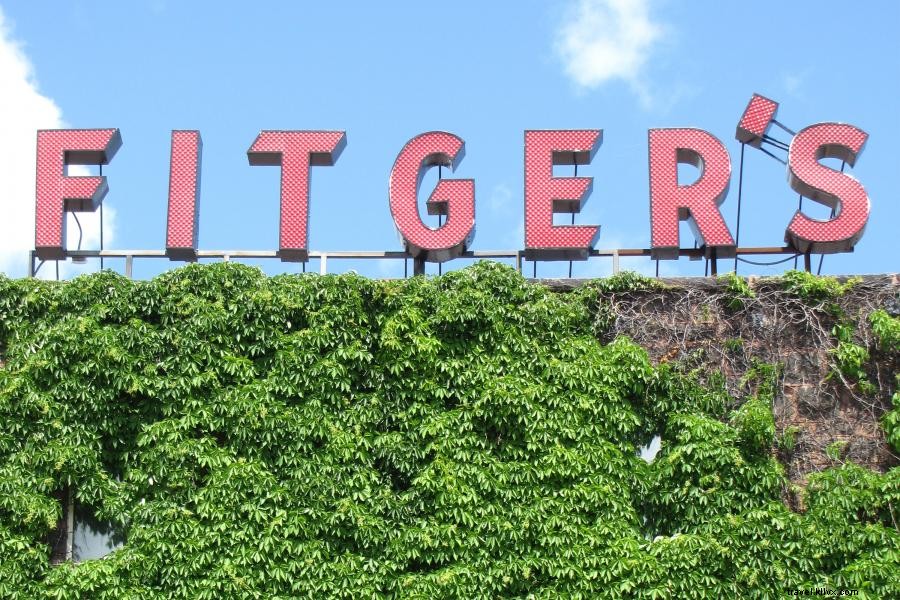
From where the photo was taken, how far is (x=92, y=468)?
2067 centimetres

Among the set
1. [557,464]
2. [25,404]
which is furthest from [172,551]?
[557,464]

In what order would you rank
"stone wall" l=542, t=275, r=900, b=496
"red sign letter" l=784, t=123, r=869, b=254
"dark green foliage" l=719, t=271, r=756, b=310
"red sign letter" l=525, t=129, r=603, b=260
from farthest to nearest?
"red sign letter" l=525, t=129, r=603, b=260 < "red sign letter" l=784, t=123, r=869, b=254 < "dark green foliage" l=719, t=271, r=756, b=310 < "stone wall" l=542, t=275, r=900, b=496

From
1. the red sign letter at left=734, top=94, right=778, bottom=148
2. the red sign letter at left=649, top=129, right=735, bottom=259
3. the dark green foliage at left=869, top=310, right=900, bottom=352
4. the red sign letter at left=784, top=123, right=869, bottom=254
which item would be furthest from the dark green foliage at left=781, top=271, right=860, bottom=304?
the red sign letter at left=734, top=94, right=778, bottom=148

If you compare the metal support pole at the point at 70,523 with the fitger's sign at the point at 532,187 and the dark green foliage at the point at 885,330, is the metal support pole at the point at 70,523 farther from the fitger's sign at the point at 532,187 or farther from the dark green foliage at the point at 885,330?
the dark green foliage at the point at 885,330

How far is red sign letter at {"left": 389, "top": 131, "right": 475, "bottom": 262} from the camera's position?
76.8 ft

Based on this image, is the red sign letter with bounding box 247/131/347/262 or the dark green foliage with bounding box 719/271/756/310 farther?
the red sign letter with bounding box 247/131/347/262

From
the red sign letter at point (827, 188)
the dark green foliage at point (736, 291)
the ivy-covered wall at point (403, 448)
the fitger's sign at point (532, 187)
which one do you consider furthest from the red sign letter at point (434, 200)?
the red sign letter at point (827, 188)

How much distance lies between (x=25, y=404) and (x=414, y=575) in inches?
266

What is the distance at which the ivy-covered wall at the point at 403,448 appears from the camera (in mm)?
19828

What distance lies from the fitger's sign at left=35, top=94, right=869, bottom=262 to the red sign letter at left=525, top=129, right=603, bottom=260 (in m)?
0.02

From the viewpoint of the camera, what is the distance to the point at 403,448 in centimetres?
2073

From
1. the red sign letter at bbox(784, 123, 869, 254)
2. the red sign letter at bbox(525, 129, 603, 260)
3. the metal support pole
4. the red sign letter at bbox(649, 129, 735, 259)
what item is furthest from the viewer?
the red sign letter at bbox(649, 129, 735, 259)

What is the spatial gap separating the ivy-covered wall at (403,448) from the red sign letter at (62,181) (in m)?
1.71

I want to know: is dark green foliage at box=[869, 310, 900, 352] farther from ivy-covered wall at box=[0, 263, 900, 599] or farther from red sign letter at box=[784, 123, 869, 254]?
red sign letter at box=[784, 123, 869, 254]
